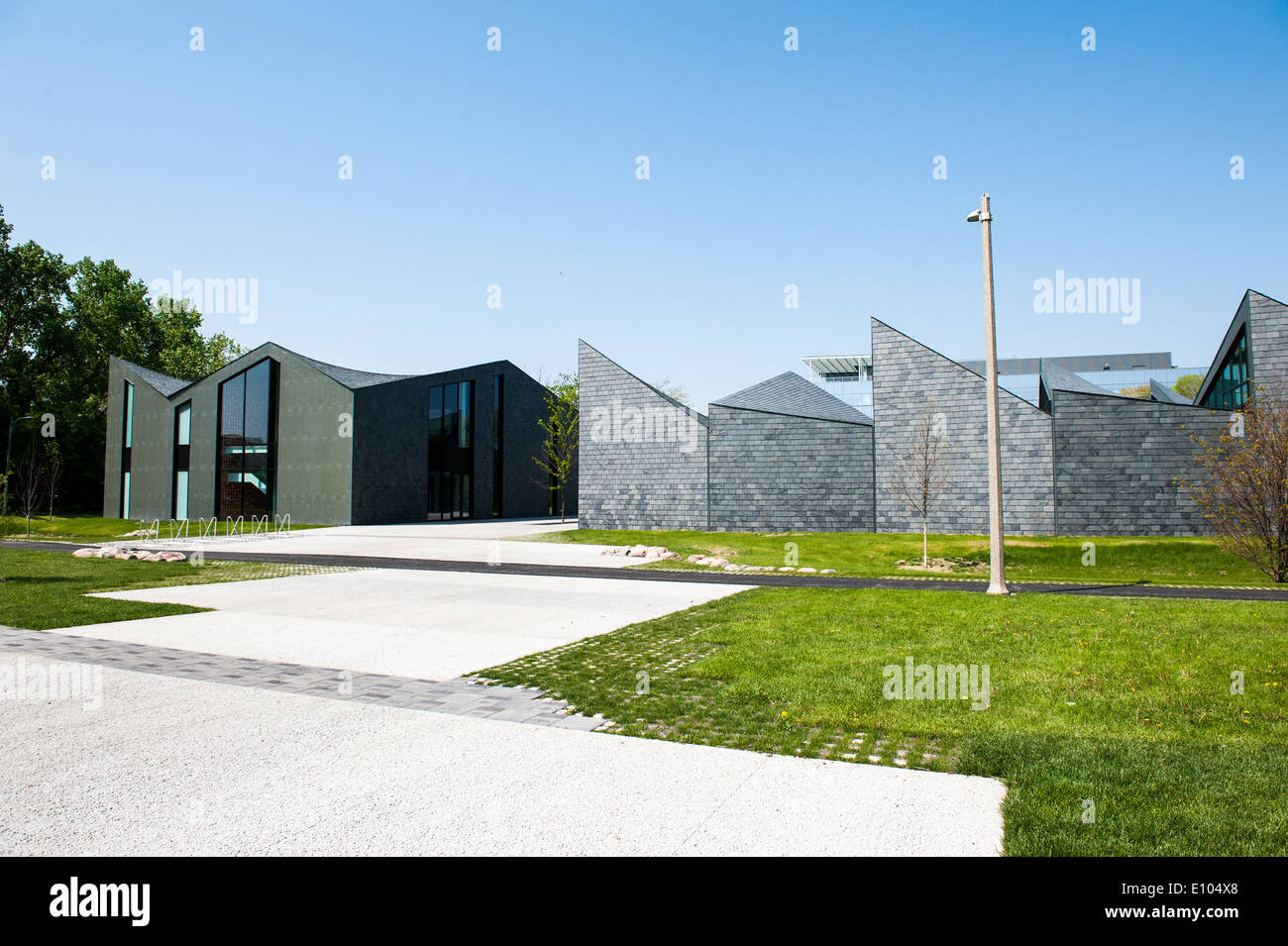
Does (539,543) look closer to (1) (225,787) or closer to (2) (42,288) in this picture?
(1) (225,787)

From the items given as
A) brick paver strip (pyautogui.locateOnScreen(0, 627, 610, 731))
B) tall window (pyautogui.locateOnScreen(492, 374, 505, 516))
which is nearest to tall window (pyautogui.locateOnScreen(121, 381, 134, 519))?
tall window (pyautogui.locateOnScreen(492, 374, 505, 516))

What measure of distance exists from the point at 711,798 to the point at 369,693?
12.7 feet

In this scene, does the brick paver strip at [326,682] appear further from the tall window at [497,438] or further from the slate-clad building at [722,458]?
the tall window at [497,438]

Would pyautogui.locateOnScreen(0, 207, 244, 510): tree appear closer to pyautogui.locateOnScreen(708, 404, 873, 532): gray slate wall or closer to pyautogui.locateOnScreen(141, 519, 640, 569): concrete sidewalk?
pyautogui.locateOnScreen(141, 519, 640, 569): concrete sidewalk

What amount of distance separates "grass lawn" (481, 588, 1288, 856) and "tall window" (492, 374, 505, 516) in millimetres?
41275

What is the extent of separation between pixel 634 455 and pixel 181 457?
28.9 m

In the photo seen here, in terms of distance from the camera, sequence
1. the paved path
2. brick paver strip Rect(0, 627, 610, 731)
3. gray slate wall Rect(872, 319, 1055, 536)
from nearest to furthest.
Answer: brick paver strip Rect(0, 627, 610, 731) → the paved path → gray slate wall Rect(872, 319, 1055, 536)

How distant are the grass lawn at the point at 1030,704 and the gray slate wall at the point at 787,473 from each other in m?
18.4

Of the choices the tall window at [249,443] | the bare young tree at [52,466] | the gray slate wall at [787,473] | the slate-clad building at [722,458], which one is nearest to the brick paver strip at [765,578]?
the gray slate wall at [787,473]

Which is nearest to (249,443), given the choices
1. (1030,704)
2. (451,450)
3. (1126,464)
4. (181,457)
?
(181,457)

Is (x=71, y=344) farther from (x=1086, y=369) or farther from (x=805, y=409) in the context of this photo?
(x=1086, y=369)

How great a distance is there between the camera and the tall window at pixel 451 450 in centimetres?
4534

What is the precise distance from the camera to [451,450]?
46.7 meters

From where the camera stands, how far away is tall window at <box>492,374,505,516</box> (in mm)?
50656
